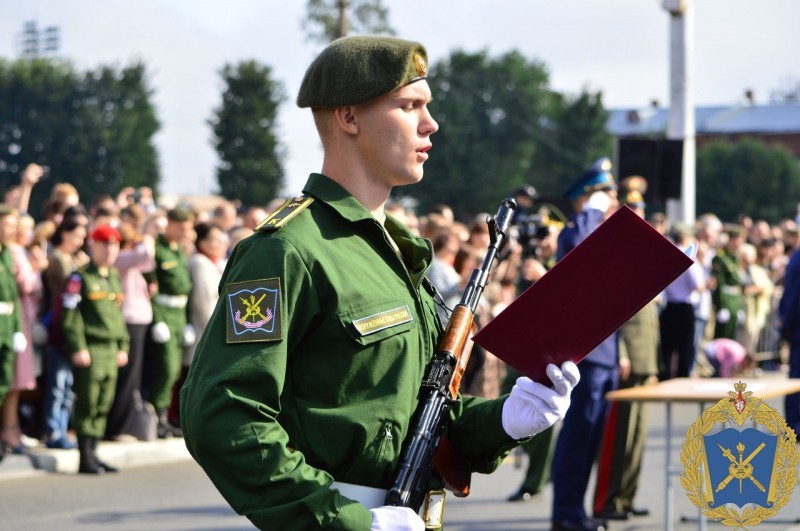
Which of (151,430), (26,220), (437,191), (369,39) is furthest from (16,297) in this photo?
(437,191)

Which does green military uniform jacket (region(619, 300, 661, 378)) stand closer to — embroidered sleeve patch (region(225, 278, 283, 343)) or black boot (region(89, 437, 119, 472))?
black boot (region(89, 437, 119, 472))

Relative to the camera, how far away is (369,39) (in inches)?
133

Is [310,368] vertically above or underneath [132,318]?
above

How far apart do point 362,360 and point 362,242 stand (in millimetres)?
299

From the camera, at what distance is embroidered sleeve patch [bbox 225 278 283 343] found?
3021 mm

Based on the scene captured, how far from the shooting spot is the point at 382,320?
10.4 ft

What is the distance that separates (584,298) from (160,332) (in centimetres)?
850

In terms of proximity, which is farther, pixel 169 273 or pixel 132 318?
pixel 169 273

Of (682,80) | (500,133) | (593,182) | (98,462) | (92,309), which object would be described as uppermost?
(682,80)

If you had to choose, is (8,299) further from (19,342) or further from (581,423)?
(581,423)

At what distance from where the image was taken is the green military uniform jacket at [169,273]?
453 inches

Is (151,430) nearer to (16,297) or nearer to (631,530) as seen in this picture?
(16,297)

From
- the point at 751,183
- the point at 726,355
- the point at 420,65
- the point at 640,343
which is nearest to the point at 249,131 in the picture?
the point at 751,183

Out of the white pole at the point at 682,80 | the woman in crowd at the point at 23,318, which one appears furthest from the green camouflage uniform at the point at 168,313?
the white pole at the point at 682,80
